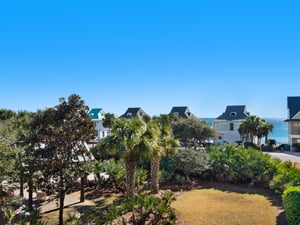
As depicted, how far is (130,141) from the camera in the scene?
39.5 ft

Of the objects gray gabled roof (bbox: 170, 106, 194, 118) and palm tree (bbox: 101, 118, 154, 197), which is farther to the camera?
gray gabled roof (bbox: 170, 106, 194, 118)

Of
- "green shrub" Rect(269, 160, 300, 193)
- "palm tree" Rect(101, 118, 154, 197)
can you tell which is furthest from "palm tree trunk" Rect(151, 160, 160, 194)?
"green shrub" Rect(269, 160, 300, 193)

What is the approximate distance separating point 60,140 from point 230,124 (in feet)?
132

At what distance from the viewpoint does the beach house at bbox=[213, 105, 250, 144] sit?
1788 inches

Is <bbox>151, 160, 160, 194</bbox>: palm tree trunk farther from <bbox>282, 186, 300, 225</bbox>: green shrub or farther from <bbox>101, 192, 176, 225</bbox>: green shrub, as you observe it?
<bbox>282, 186, 300, 225</bbox>: green shrub

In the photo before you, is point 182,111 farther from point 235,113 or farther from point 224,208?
point 224,208

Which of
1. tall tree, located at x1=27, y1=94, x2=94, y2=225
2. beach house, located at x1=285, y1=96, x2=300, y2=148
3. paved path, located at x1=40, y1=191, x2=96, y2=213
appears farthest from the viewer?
beach house, located at x1=285, y1=96, x2=300, y2=148

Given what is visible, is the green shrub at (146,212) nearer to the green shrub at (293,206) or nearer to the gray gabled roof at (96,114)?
the green shrub at (293,206)

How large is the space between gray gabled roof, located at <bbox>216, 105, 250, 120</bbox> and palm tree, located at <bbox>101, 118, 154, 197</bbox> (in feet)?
119

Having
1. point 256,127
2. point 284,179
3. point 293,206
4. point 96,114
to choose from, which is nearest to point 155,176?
point 284,179

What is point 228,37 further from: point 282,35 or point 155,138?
point 155,138

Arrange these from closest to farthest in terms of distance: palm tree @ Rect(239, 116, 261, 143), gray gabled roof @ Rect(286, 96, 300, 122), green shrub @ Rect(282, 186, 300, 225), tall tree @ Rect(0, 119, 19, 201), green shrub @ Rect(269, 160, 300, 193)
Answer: green shrub @ Rect(282, 186, 300, 225) < tall tree @ Rect(0, 119, 19, 201) < green shrub @ Rect(269, 160, 300, 193) < palm tree @ Rect(239, 116, 261, 143) < gray gabled roof @ Rect(286, 96, 300, 122)

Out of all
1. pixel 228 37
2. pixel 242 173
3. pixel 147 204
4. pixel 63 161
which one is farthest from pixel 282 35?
pixel 63 161

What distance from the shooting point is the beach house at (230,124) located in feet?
149
